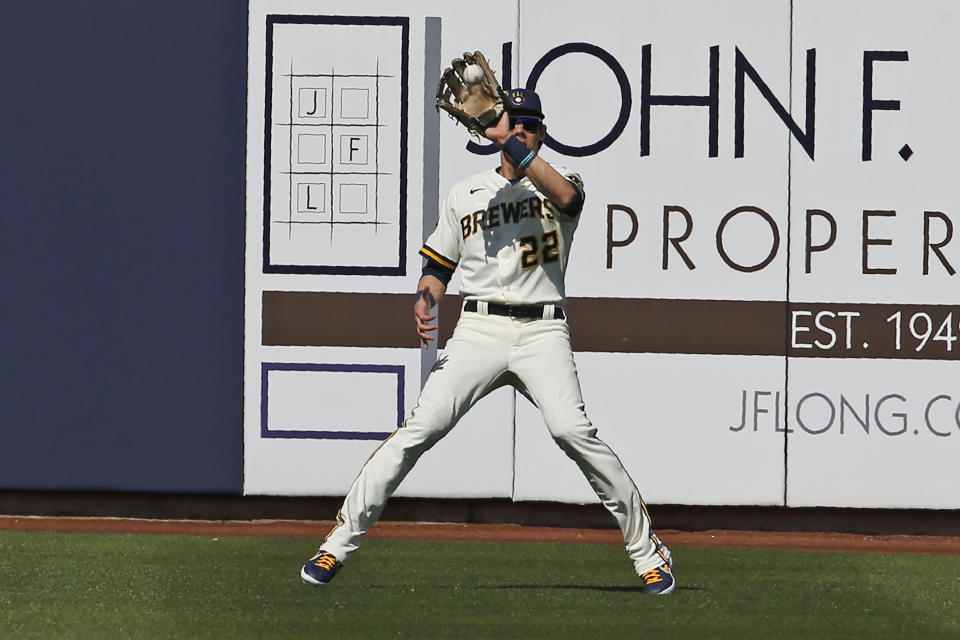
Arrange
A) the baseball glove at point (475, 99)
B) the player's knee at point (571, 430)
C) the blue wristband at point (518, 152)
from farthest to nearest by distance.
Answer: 1. the baseball glove at point (475, 99)
2. the player's knee at point (571, 430)
3. the blue wristband at point (518, 152)

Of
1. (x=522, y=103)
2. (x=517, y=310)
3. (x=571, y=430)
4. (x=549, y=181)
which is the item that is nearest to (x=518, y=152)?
(x=549, y=181)

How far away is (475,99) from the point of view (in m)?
6.17

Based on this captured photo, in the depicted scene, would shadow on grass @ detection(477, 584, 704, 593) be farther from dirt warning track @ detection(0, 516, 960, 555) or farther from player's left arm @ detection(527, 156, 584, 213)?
player's left arm @ detection(527, 156, 584, 213)

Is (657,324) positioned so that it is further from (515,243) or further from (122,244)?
(122,244)

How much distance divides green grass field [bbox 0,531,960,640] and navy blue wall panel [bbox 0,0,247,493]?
68 cm

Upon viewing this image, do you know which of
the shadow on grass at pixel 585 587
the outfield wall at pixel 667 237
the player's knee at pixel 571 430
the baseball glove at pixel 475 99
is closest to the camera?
the player's knee at pixel 571 430

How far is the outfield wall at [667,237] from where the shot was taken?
7945 mm

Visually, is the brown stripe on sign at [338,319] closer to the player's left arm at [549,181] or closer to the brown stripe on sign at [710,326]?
the brown stripe on sign at [710,326]

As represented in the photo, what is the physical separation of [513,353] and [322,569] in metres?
1.13

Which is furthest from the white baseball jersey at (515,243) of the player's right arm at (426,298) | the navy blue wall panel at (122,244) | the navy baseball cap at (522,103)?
the navy blue wall panel at (122,244)

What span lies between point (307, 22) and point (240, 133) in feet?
2.20

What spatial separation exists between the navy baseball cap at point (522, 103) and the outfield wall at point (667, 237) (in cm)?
185

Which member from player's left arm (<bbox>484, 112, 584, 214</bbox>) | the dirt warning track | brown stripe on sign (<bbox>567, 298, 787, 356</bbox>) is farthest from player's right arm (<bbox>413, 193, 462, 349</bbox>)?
the dirt warning track

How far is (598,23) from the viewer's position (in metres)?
7.98
